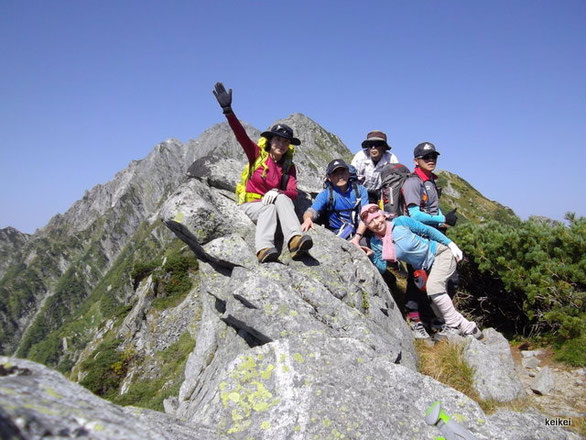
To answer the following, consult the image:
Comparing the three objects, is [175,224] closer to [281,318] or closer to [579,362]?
[281,318]

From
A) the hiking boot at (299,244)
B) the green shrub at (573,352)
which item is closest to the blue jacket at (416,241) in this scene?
the hiking boot at (299,244)

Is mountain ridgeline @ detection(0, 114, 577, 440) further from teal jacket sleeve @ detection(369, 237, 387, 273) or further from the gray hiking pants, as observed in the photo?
teal jacket sleeve @ detection(369, 237, 387, 273)

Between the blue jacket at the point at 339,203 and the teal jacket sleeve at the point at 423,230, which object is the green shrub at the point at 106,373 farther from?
the teal jacket sleeve at the point at 423,230

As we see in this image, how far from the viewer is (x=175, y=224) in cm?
896

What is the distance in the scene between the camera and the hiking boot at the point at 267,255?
7496 millimetres

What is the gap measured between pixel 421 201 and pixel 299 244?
3.34m

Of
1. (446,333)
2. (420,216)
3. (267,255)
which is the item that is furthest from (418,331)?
(267,255)

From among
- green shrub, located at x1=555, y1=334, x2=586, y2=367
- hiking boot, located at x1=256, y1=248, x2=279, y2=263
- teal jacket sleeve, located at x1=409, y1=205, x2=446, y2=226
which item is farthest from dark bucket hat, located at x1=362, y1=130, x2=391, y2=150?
green shrub, located at x1=555, y1=334, x2=586, y2=367

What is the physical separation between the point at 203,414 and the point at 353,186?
22.2ft

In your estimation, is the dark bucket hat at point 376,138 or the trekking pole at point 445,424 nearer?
the trekking pole at point 445,424

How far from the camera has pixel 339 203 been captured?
30.3 ft

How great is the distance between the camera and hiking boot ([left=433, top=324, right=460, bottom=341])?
24.7 ft

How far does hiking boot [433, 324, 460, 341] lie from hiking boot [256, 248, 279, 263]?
13.8 ft

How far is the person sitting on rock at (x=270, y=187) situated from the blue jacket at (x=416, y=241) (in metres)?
2.27
